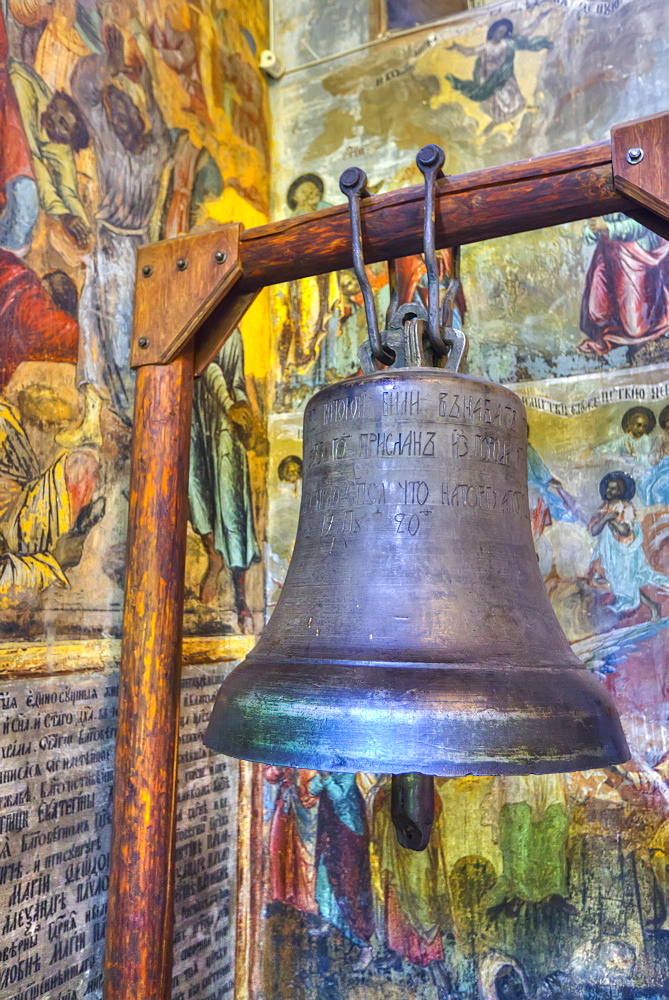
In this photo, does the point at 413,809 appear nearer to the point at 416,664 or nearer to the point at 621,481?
the point at 416,664

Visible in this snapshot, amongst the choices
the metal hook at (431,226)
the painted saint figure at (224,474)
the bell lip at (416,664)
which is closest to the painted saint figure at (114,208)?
the painted saint figure at (224,474)

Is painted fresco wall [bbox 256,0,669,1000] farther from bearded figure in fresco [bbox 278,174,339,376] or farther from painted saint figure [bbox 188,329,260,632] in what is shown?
painted saint figure [bbox 188,329,260,632]

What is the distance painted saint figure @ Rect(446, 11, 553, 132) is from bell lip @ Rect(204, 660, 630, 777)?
245 cm

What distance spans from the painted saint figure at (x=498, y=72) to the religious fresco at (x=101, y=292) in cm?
96

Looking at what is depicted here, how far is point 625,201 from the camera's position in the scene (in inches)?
71.2

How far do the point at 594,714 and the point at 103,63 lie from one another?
7.90 feet

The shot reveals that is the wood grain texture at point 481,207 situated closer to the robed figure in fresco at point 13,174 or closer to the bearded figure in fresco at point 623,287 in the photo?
the robed figure in fresco at point 13,174

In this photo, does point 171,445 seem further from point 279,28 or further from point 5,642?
point 279,28

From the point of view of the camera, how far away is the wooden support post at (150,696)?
2.05 meters

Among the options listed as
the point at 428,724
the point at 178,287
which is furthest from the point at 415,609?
the point at 178,287

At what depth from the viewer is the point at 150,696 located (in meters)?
2.13

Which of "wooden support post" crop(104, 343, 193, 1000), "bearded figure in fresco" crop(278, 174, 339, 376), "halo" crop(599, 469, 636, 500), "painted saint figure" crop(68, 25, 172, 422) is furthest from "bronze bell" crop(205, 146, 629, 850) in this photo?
"bearded figure in fresco" crop(278, 174, 339, 376)

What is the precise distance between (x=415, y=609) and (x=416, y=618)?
0.02 m

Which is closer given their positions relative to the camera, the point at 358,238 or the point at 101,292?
the point at 358,238
